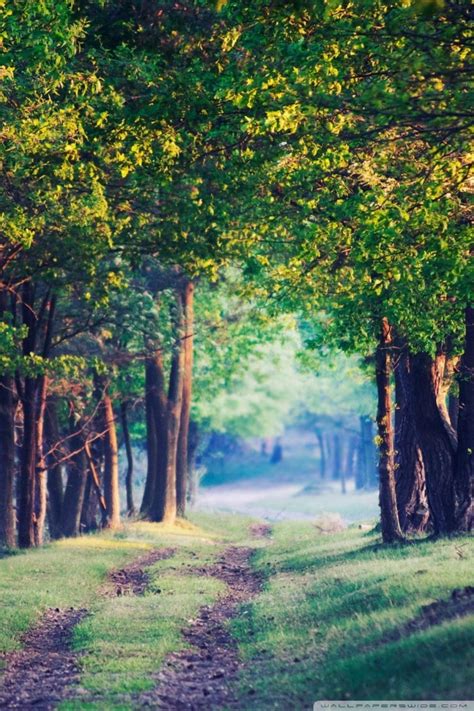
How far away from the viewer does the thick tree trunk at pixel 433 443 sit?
24078 millimetres

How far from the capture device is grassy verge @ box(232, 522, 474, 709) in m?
10.6

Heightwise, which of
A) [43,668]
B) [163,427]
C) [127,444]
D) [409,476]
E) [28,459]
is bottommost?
[43,668]

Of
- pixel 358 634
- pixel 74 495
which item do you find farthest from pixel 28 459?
pixel 358 634

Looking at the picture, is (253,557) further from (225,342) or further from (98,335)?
(225,342)

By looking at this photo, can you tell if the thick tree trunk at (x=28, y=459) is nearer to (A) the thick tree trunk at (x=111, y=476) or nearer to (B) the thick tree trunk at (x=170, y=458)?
(A) the thick tree trunk at (x=111, y=476)

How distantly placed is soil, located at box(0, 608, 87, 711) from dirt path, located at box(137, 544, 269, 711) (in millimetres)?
1143

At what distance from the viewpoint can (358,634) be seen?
13.4 metres

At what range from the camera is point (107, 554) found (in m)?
29.3

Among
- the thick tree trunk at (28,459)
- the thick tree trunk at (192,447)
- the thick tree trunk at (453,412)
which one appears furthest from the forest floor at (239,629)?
the thick tree trunk at (192,447)

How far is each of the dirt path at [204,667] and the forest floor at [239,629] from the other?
0.03 metres

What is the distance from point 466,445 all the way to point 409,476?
4.60 m

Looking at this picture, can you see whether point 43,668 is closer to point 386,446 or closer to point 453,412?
point 386,446

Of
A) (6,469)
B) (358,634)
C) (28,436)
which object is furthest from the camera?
(6,469)

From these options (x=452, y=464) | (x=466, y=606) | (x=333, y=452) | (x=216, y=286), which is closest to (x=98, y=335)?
(x=216, y=286)
